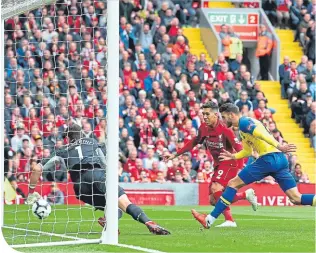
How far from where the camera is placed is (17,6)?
49.1 feet

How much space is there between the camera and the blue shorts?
1466cm

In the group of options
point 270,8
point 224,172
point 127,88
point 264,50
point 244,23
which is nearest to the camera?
point 224,172

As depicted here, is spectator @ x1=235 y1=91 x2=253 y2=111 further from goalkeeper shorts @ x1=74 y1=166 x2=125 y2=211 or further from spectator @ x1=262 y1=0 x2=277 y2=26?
goalkeeper shorts @ x1=74 y1=166 x2=125 y2=211

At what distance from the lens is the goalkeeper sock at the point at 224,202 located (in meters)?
14.4

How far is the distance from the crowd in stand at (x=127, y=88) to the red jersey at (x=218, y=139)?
6.15 meters

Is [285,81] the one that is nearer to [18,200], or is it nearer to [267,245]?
[18,200]

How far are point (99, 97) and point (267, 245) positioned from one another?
13611 mm

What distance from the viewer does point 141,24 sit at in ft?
97.8

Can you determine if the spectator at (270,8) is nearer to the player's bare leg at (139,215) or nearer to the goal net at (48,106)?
the goal net at (48,106)

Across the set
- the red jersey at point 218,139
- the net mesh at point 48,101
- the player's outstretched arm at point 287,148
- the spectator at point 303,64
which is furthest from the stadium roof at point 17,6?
the spectator at point 303,64

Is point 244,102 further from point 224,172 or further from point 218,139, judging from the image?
point 218,139

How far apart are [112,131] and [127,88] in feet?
49.2

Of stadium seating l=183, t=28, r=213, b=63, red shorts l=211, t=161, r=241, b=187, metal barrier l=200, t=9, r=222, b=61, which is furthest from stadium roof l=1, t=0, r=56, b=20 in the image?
stadium seating l=183, t=28, r=213, b=63

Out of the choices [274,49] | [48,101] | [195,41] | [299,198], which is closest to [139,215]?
[299,198]
